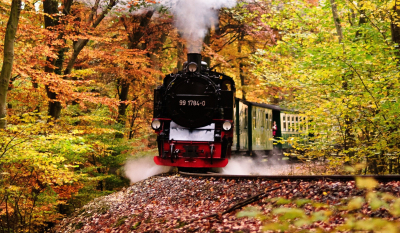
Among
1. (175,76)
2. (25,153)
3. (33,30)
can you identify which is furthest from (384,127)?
(33,30)

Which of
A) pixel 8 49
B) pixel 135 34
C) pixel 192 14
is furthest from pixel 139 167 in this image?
pixel 8 49

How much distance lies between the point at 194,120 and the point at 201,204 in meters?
3.11

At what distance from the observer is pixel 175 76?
9.29m

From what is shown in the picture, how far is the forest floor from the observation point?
14.8ft

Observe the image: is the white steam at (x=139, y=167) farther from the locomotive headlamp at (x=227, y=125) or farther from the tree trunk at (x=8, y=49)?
the tree trunk at (x=8, y=49)

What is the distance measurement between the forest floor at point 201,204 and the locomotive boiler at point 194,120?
2.20 feet

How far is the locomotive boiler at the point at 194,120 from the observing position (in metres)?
8.84

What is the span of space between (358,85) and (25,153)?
21.6ft

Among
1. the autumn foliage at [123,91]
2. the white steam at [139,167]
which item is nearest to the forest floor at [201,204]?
the autumn foliage at [123,91]

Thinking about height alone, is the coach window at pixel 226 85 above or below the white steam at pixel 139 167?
above

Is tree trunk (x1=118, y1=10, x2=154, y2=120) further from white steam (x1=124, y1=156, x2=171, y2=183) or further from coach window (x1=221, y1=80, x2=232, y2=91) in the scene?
coach window (x1=221, y1=80, x2=232, y2=91)

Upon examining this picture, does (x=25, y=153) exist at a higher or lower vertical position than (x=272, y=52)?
lower

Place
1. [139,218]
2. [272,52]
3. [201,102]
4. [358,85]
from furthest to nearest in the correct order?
1. [272,52]
2. [201,102]
3. [358,85]
4. [139,218]

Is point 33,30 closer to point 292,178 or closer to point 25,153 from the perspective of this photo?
point 25,153
